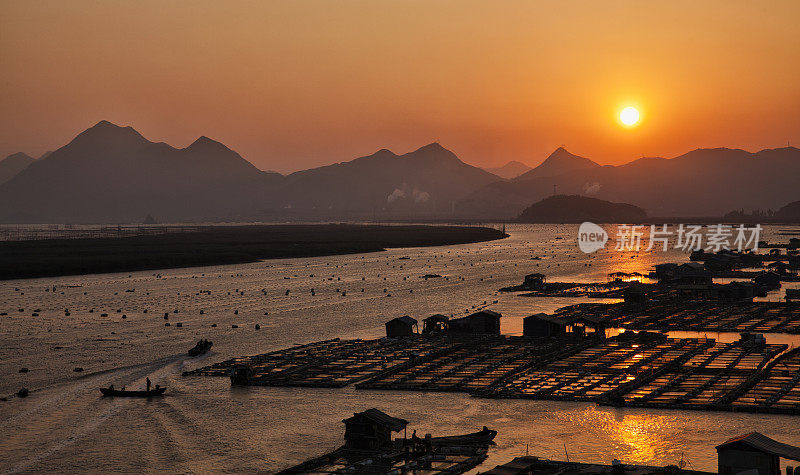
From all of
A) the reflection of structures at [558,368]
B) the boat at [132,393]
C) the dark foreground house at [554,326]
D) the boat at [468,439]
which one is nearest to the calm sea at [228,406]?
the boat at [468,439]

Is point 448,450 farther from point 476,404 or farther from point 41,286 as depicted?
point 41,286

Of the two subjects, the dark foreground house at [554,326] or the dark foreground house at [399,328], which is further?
the dark foreground house at [399,328]

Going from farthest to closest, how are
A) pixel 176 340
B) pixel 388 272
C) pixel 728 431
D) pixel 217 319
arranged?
1. pixel 388 272
2. pixel 217 319
3. pixel 176 340
4. pixel 728 431

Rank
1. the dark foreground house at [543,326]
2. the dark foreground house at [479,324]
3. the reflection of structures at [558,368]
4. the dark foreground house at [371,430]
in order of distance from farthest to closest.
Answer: the dark foreground house at [479,324] → the dark foreground house at [543,326] → the reflection of structures at [558,368] → the dark foreground house at [371,430]

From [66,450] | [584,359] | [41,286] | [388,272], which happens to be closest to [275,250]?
[388,272]

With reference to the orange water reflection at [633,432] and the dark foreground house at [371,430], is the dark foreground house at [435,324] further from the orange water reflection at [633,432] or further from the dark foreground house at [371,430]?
the dark foreground house at [371,430]

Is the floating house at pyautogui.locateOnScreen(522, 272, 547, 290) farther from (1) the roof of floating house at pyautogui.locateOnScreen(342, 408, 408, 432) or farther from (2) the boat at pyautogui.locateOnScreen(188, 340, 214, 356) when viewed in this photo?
(1) the roof of floating house at pyautogui.locateOnScreen(342, 408, 408, 432)

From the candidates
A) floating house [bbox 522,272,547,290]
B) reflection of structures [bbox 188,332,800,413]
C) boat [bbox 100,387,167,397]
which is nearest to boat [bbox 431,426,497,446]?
reflection of structures [bbox 188,332,800,413]
